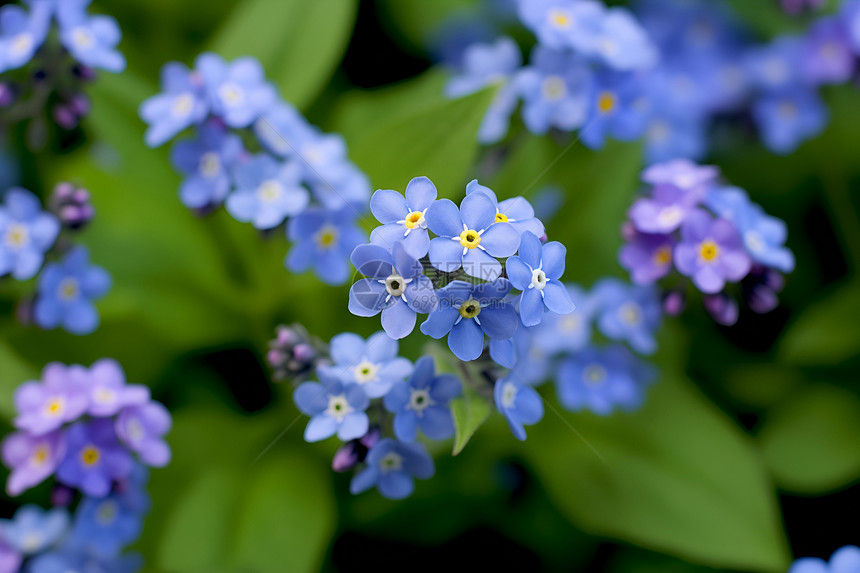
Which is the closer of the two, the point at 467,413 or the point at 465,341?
the point at 465,341

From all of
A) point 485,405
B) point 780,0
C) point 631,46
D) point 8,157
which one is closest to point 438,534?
point 485,405

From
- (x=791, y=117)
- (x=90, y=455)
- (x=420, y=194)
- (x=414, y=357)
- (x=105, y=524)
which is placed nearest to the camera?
(x=420, y=194)

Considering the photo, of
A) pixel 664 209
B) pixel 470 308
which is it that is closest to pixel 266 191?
pixel 470 308

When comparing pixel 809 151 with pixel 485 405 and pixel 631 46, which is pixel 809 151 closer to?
pixel 631 46

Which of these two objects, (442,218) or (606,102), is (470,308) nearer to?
(442,218)

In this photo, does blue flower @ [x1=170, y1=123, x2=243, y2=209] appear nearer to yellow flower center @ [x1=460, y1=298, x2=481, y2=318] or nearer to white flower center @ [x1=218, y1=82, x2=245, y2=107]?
white flower center @ [x1=218, y1=82, x2=245, y2=107]

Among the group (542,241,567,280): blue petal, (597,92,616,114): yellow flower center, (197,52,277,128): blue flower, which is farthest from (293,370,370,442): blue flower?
(597,92,616,114): yellow flower center

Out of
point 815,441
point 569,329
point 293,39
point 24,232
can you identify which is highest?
point 293,39
